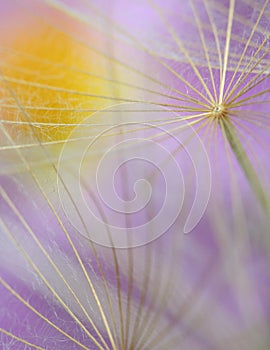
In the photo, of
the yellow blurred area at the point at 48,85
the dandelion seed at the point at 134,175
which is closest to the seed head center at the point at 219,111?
the dandelion seed at the point at 134,175

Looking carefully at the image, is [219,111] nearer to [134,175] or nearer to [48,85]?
[134,175]

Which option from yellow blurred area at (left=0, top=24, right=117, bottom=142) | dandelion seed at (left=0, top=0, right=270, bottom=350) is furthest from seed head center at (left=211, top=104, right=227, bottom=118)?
yellow blurred area at (left=0, top=24, right=117, bottom=142)

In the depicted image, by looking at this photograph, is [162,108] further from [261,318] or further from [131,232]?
[261,318]

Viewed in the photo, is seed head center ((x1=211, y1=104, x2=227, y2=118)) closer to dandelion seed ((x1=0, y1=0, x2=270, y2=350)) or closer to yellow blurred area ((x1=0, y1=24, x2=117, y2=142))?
dandelion seed ((x1=0, y1=0, x2=270, y2=350))

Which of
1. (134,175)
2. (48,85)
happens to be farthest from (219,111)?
(48,85)

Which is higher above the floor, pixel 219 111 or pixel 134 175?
pixel 219 111

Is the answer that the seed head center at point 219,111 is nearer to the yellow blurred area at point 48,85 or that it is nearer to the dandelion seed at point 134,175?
the dandelion seed at point 134,175

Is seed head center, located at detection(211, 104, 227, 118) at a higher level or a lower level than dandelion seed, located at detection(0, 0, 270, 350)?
higher

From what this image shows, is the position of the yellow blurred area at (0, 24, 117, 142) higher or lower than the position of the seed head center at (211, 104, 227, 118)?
lower
